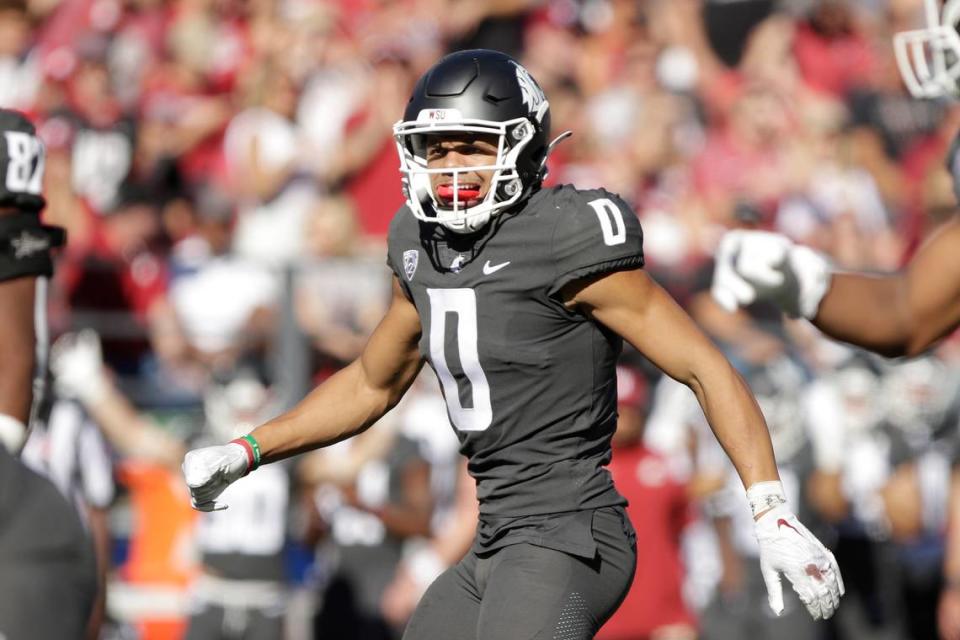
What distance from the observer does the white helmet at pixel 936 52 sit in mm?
Answer: 4426

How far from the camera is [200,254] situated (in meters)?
8.64

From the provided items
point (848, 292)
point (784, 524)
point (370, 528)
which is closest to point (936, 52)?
point (848, 292)

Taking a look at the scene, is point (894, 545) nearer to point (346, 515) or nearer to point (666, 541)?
point (666, 541)

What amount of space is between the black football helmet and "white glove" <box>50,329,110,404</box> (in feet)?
14.6

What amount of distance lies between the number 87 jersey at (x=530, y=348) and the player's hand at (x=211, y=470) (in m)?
0.59

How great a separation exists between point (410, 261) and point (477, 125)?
0.43 meters

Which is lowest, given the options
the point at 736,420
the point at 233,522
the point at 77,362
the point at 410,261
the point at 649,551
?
the point at 233,522

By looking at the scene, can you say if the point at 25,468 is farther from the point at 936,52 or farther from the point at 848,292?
the point at 936,52

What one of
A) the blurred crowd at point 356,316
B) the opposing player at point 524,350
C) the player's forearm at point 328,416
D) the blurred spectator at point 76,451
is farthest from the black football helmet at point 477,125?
the blurred crowd at point 356,316

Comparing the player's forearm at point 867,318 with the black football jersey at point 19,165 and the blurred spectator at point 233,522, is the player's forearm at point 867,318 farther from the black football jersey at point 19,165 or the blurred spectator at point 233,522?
the blurred spectator at point 233,522

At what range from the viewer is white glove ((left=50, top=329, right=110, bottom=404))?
7.99 metres

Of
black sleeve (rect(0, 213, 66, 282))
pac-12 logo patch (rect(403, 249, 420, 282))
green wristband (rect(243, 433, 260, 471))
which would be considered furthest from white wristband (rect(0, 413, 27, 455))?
pac-12 logo patch (rect(403, 249, 420, 282))

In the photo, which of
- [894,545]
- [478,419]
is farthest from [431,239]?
[894,545]

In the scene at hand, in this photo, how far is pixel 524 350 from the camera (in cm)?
386
